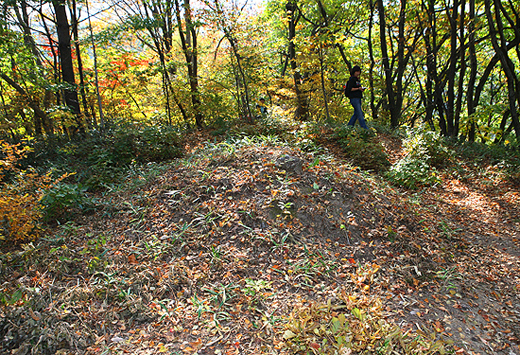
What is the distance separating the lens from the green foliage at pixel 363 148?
5.52m

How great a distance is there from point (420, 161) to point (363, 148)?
3.37 ft

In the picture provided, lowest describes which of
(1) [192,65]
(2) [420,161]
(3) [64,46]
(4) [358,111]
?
(2) [420,161]

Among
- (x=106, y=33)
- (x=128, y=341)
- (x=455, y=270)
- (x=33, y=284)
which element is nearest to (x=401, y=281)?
(x=455, y=270)

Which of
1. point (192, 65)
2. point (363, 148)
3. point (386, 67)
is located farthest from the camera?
point (192, 65)

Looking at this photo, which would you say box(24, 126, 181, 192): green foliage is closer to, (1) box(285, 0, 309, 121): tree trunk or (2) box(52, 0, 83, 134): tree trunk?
(2) box(52, 0, 83, 134): tree trunk

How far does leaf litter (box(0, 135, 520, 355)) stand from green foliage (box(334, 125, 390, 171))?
51.9 inches

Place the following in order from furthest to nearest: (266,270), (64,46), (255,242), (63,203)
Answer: (64,46) → (63,203) → (255,242) → (266,270)

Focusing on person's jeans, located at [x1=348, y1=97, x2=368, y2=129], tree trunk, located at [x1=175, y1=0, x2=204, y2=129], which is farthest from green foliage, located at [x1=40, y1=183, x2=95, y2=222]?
person's jeans, located at [x1=348, y1=97, x2=368, y2=129]

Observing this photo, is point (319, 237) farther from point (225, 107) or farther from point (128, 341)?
point (225, 107)

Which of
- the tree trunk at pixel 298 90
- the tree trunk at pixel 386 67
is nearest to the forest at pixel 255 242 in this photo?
the tree trunk at pixel 386 67

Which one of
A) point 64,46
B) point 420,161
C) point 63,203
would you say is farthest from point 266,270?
point 64,46

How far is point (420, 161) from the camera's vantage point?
5227 mm

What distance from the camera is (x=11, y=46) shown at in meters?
5.39

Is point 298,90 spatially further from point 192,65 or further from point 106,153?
point 106,153
